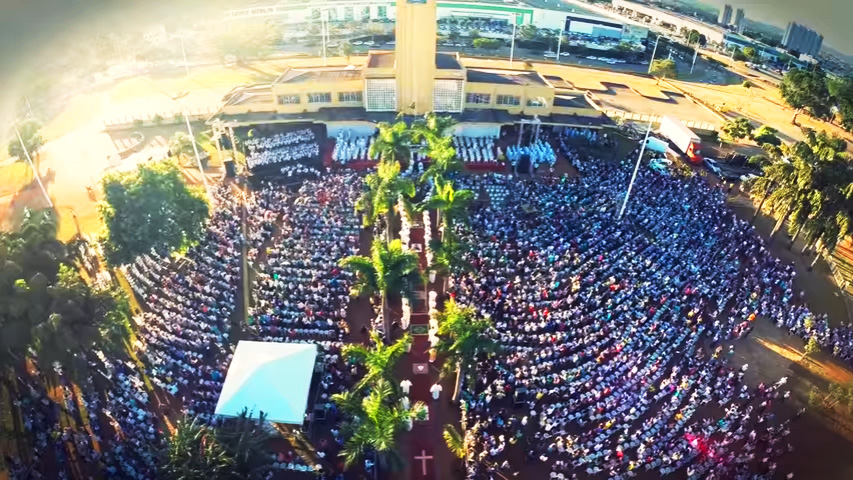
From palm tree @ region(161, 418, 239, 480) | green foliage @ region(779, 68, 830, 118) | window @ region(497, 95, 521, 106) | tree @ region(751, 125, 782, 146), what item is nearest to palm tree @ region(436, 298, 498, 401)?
palm tree @ region(161, 418, 239, 480)

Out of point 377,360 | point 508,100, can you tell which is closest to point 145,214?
point 377,360

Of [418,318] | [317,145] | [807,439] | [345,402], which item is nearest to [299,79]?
[317,145]

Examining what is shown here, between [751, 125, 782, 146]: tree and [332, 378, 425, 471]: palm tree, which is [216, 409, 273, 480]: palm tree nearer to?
[332, 378, 425, 471]: palm tree

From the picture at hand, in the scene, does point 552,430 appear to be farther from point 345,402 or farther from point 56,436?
point 56,436

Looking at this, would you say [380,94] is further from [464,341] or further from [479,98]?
[464,341]

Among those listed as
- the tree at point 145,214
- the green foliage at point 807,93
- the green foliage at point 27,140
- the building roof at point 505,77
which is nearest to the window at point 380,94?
the building roof at point 505,77

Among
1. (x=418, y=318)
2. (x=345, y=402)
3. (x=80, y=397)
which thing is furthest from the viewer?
(x=418, y=318)
